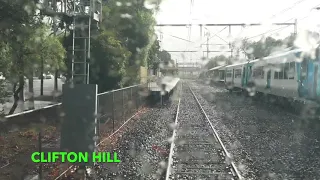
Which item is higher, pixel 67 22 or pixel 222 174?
pixel 67 22

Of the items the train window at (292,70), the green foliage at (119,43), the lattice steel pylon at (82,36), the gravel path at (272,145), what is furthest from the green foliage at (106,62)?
the lattice steel pylon at (82,36)

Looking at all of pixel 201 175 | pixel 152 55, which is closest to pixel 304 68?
pixel 201 175

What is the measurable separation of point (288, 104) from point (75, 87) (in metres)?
16.5

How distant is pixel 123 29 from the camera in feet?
75.5

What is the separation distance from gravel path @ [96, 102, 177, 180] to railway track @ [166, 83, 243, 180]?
25cm

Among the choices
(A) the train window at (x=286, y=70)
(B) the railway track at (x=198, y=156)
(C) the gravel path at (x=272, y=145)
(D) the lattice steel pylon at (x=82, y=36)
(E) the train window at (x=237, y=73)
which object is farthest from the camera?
(E) the train window at (x=237, y=73)

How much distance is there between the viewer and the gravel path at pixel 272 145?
24.3ft

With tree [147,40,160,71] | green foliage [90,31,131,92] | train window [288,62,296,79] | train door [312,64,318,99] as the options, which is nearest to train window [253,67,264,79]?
train window [288,62,296,79]

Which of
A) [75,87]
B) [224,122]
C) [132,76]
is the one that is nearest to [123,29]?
[132,76]

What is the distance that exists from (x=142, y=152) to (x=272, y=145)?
3629 mm

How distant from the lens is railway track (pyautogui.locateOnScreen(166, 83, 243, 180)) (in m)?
7.11

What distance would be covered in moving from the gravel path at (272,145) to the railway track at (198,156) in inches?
11.5

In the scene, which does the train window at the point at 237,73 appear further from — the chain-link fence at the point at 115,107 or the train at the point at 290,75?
the chain-link fence at the point at 115,107

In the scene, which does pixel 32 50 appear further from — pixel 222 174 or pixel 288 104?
pixel 288 104
